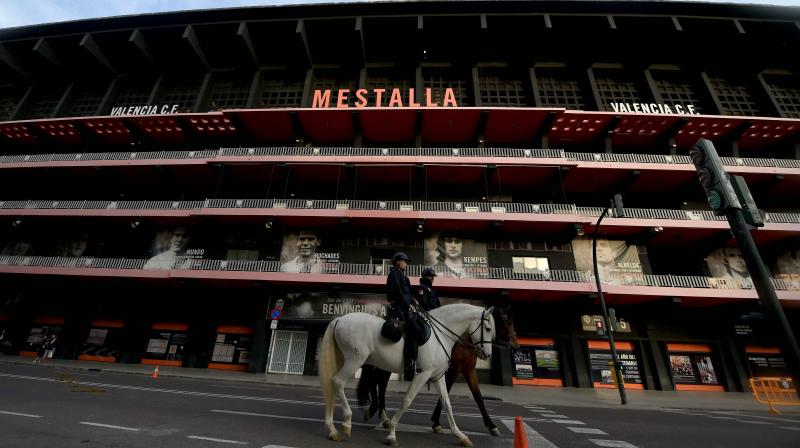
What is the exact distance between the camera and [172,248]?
20688 mm

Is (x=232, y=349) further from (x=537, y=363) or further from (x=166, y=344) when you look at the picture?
(x=537, y=363)

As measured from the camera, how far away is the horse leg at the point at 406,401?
463 centimetres

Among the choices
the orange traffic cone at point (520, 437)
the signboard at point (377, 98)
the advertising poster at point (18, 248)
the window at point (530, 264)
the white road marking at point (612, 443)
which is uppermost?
the signboard at point (377, 98)

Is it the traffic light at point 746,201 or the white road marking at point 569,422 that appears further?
the white road marking at point 569,422

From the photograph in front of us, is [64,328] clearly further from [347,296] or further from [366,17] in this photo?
[366,17]

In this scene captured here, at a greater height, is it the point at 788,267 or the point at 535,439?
the point at 788,267

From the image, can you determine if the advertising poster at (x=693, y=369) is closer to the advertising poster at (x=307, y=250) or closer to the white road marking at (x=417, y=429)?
the white road marking at (x=417, y=429)

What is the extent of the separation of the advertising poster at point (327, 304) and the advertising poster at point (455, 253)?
4.08 metres

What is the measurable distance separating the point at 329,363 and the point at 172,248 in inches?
820

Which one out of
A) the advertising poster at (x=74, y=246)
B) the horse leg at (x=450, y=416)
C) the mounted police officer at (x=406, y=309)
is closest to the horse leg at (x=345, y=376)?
the mounted police officer at (x=406, y=309)

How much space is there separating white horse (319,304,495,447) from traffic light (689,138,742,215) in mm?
3644

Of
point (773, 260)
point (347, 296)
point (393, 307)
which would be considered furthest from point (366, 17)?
point (773, 260)

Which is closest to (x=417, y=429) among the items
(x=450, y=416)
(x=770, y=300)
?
(x=450, y=416)

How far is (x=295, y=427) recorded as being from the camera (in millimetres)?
5523
